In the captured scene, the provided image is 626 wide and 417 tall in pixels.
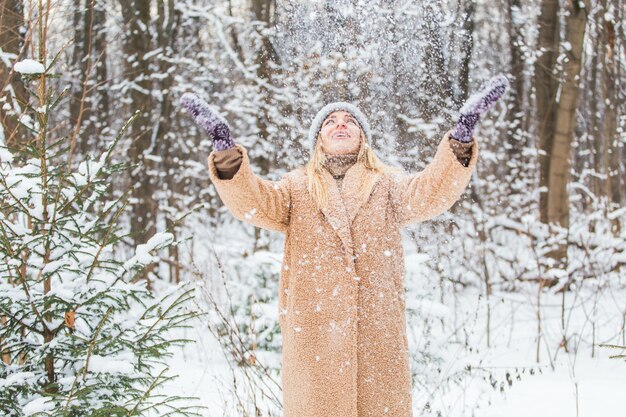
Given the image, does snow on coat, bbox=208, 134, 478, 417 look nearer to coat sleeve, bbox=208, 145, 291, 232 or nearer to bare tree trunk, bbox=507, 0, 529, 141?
coat sleeve, bbox=208, 145, 291, 232

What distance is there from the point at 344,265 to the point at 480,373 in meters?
3.37

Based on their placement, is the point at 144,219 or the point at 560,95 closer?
the point at 560,95

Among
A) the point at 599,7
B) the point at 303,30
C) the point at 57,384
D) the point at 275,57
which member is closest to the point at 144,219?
the point at 275,57

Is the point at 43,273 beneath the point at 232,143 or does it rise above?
beneath

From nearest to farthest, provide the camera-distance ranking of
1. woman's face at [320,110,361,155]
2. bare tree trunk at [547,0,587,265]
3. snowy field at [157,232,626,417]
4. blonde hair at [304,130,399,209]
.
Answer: blonde hair at [304,130,399,209]
woman's face at [320,110,361,155]
snowy field at [157,232,626,417]
bare tree trunk at [547,0,587,265]

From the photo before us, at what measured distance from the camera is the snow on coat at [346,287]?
2275 mm

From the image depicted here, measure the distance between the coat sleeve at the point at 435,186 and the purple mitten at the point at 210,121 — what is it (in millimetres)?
735

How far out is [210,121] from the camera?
6.75 ft

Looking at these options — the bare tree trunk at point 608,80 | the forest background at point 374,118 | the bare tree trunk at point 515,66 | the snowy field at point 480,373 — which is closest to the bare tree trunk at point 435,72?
the forest background at point 374,118

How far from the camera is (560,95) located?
8.36m

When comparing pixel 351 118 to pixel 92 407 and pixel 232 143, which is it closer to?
pixel 232 143

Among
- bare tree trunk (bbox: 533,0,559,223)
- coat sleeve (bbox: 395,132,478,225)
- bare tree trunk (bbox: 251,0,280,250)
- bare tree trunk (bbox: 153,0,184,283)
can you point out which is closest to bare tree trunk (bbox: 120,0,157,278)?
bare tree trunk (bbox: 153,0,184,283)

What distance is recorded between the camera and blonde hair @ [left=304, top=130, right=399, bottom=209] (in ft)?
7.95

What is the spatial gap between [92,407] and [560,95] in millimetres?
7796
